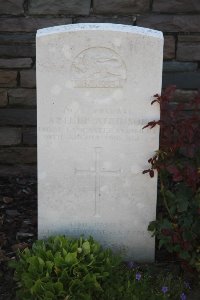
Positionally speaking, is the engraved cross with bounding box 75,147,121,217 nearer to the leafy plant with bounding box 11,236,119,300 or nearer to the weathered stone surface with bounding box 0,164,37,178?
the leafy plant with bounding box 11,236,119,300

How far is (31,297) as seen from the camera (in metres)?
2.74

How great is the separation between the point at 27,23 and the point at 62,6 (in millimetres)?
297

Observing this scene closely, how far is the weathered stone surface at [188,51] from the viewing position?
4086 millimetres

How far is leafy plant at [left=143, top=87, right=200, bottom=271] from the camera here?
2904mm

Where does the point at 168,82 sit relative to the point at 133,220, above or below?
above

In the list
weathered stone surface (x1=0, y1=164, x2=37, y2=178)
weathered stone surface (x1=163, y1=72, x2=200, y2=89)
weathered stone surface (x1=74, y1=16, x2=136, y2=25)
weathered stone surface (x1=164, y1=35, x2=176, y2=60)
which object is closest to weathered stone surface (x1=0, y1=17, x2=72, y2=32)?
weathered stone surface (x1=74, y1=16, x2=136, y2=25)

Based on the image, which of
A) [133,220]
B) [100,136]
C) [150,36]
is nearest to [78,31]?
[150,36]

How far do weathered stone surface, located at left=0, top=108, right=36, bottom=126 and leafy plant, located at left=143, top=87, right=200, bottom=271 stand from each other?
152 centimetres

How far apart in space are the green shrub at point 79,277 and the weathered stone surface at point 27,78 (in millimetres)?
1606

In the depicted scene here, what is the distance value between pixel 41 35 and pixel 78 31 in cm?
20

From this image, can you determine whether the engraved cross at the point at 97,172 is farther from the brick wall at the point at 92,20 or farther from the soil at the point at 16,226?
the brick wall at the point at 92,20

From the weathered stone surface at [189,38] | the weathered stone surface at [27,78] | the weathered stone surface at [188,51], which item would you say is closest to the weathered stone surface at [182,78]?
the weathered stone surface at [188,51]

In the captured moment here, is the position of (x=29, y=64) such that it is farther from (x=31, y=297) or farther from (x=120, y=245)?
(x=31, y=297)

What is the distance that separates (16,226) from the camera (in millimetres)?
3607
